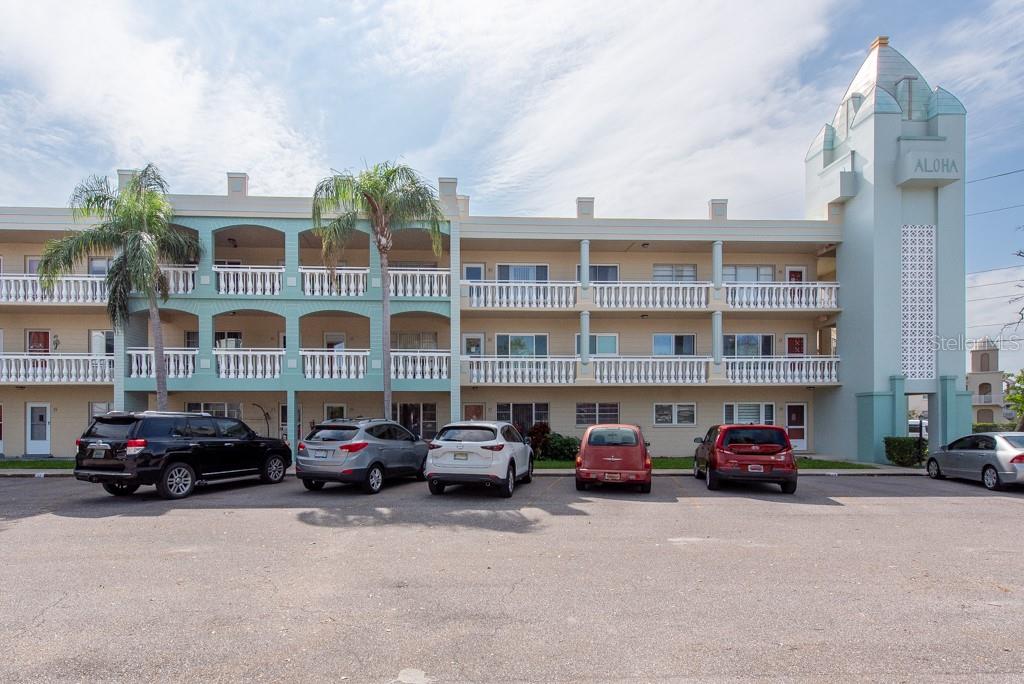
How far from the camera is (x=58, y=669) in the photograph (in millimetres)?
4609

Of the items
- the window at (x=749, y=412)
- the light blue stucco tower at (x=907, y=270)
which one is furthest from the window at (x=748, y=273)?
the window at (x=749, y=412)

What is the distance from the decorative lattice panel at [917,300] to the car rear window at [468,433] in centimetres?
1568

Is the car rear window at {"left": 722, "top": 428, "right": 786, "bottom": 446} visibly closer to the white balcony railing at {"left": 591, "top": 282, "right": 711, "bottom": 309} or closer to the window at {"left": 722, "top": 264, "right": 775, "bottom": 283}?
the white balcony railing at {"left": 591, "top": 282, "right": 711, "bottom": 309}

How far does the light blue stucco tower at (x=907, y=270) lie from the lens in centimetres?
1992

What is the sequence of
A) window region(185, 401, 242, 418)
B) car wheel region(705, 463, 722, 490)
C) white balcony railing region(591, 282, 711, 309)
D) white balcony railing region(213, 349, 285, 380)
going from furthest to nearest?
window region(185, 401, 242, 418), white balcony railing region(591, 282, 711, 309), white balcony railing region(213, 349, 285, 380), car wheel region(705, 463, 722, 490)

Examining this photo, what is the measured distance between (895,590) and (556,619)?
392 cm

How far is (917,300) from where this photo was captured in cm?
2033

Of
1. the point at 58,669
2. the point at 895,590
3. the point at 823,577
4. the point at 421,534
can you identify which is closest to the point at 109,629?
the point at 58,669

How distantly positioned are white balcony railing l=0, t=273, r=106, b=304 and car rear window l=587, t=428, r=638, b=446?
55.1 ft

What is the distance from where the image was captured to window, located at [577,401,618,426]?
2278 centimetres

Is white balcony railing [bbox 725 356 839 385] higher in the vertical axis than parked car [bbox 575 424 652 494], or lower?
higher

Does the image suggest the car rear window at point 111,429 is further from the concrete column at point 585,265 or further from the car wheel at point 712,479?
the concrete column at point 585,265

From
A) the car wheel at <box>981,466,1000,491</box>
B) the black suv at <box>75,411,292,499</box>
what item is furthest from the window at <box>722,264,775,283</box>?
the black suv at <box>75,411,292,499</box>

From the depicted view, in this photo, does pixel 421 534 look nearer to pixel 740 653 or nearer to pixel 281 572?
pixel 281 572
